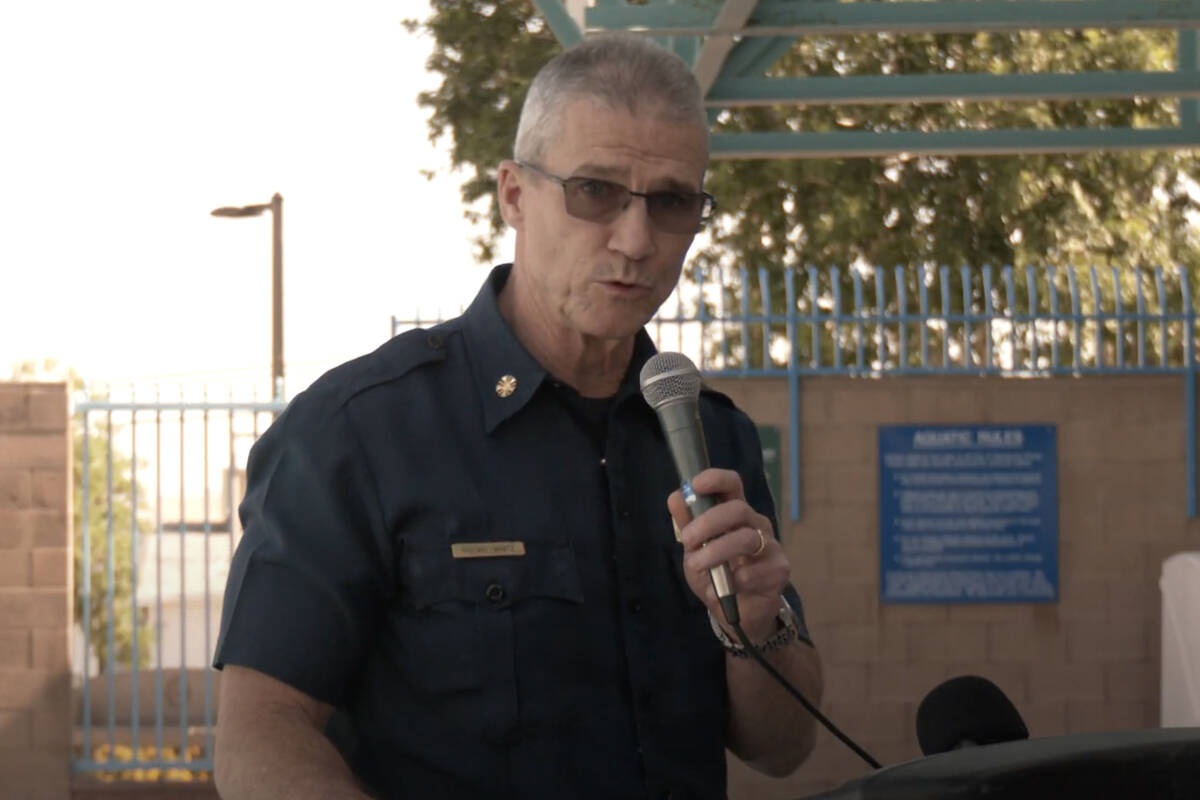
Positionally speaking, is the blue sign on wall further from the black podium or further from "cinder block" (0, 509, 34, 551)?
the black podium

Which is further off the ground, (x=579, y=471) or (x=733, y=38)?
(x=733, y=38)

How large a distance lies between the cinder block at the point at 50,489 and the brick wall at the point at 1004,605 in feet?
10.8

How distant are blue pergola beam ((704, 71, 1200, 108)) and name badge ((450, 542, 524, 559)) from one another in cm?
574

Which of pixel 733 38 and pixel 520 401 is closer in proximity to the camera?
pixel 520 401

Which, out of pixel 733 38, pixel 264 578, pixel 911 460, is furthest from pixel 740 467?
pixel 911 460

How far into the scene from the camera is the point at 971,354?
30.1 feet

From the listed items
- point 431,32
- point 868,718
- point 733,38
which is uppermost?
point 431,32

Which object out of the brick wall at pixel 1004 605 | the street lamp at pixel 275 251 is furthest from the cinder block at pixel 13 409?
the street lamp at pixel 275 251

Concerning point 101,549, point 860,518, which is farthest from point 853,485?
point 101,549

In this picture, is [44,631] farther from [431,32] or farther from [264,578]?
[431,32]

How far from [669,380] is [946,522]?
703 centimetres

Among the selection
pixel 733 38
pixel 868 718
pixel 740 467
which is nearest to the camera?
pixel 740 467

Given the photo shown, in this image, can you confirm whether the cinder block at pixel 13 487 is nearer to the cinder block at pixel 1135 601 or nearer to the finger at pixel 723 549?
the cinder block at pixel 1135 601

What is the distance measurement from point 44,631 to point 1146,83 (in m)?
5.89
